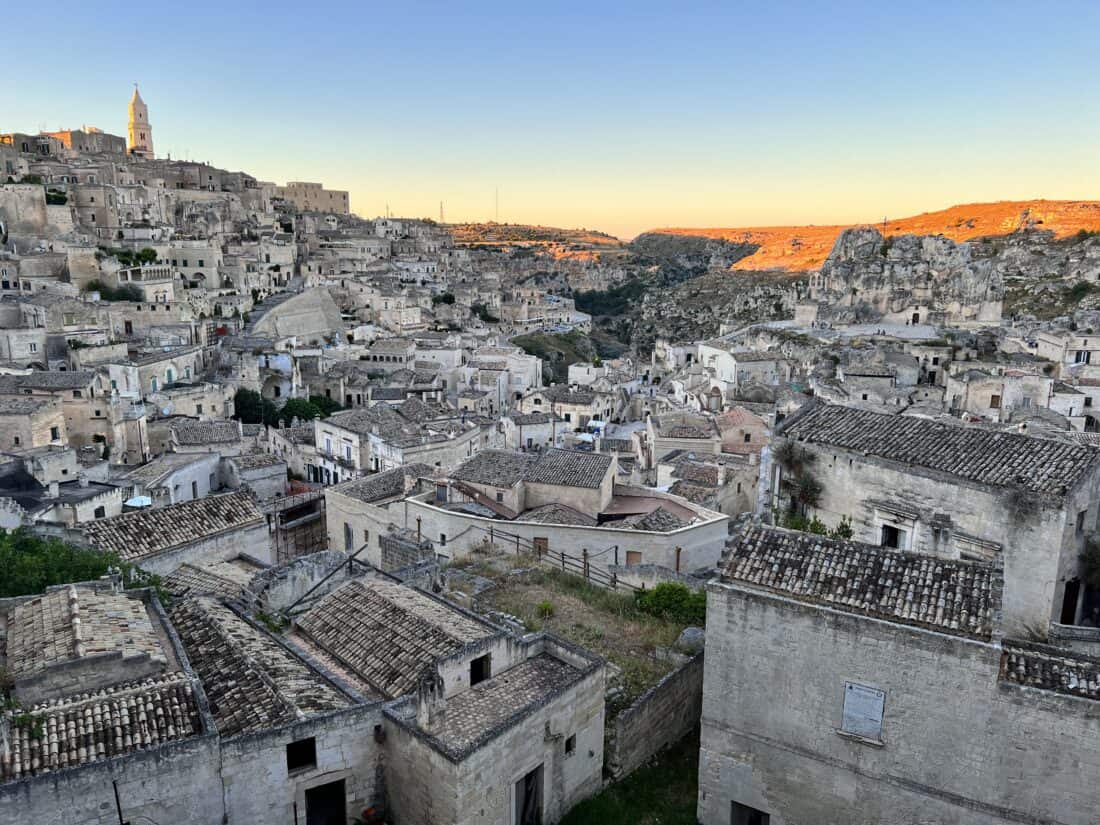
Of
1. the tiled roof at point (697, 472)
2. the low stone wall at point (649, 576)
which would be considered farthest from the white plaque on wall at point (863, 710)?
the tiled roof at point (697, 472)

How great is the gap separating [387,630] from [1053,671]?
8.84 m

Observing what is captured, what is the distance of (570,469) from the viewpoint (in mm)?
23953

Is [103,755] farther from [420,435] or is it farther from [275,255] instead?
[275,255]

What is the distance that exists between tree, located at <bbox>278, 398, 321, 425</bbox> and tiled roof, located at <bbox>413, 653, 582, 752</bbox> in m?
31.4

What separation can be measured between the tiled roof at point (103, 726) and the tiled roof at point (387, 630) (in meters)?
2.65

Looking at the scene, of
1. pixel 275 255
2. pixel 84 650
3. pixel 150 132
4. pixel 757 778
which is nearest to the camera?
pixel 84 650

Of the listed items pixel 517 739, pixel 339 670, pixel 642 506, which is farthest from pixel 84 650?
pixel 642 506

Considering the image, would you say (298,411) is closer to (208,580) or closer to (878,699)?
(208,580)

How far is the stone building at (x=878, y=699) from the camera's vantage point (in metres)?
9.38

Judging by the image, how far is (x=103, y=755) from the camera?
8133 mm

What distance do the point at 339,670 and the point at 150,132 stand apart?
349ft

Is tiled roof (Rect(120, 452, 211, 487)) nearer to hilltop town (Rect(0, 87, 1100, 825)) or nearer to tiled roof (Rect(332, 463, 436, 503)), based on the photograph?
hilltop town (Rect(0, 87, 1100, 825))

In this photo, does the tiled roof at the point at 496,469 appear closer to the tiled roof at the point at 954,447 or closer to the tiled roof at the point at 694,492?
the tiled roof at the point at 694,492

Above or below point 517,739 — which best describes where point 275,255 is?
above
